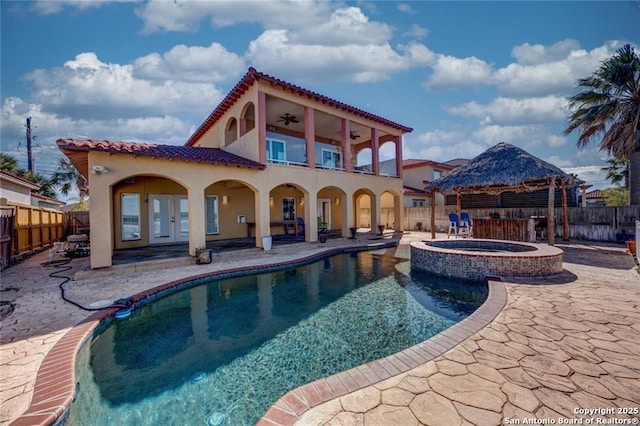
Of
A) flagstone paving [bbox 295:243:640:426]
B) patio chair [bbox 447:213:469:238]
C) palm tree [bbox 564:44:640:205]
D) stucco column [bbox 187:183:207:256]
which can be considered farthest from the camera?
patio chair [bbox 447:213:469:238]

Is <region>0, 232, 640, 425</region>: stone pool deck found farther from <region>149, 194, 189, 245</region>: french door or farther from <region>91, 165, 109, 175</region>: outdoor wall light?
<region>149, 194, 189, 245</region>: french door

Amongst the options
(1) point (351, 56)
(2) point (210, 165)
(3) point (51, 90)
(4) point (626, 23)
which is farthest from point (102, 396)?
(3) point (51, 90)

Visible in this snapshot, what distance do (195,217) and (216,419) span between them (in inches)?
331

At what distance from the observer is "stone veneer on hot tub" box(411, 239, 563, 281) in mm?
6695

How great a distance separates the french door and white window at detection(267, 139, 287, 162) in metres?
4.97

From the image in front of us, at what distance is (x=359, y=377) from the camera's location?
109 inches

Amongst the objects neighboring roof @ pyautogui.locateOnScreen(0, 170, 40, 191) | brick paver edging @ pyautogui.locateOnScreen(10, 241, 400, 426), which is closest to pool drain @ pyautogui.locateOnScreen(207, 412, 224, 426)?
brick paver edging @ pyautogui.locateOnScreen(10, 241, 400, 426)

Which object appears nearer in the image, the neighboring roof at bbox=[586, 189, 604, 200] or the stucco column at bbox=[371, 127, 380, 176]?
the stucco column at bbox=[371, 127, 380, 176]

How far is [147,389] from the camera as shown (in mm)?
3189

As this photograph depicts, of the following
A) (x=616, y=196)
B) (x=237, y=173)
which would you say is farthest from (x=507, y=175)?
(x=616, y=196)

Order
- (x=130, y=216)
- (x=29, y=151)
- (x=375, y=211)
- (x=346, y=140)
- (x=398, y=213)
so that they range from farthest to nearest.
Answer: (x=29, y=151) < (x=398, y=213) < (x=375, y=211) < (x=346, y=140) < (x=130, y=216)

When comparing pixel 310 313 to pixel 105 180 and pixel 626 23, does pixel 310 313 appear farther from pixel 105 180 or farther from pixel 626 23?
pixel 626 23

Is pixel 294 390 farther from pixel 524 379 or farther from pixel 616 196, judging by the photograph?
pixel 616 196

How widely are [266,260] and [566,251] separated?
1168cm
